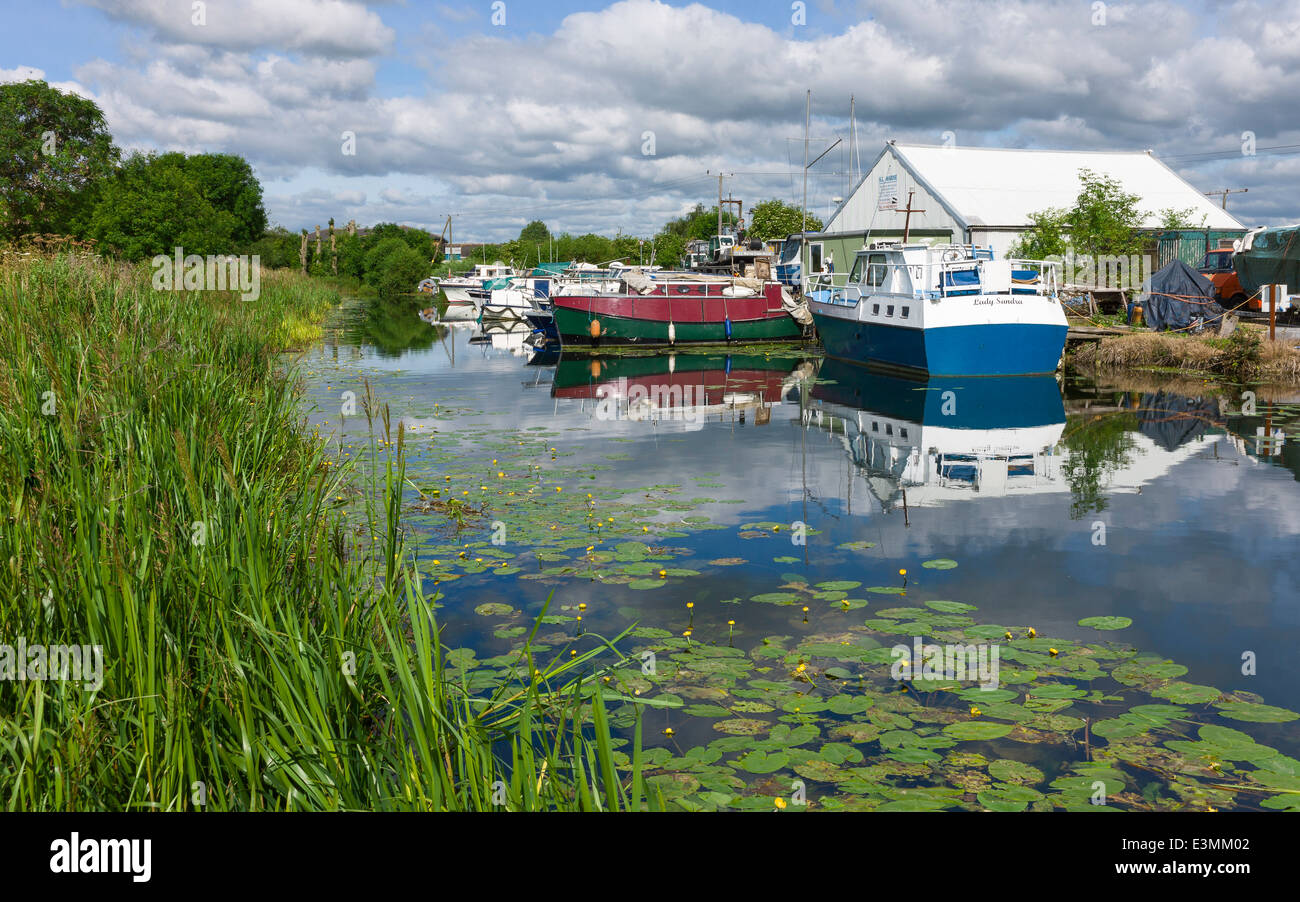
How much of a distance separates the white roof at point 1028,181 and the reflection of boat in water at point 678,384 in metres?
11.9

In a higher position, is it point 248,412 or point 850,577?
point 248,412

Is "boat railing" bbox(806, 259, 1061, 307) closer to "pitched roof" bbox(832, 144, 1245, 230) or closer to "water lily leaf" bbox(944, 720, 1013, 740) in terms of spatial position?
"pitched roof" bbox(832, 144, 1245, 230)

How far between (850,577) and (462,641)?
3.22 meters

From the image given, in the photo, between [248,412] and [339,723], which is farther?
[248,412]

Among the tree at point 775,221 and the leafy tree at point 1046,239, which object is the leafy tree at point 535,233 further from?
the leafy tree at point 1046,239

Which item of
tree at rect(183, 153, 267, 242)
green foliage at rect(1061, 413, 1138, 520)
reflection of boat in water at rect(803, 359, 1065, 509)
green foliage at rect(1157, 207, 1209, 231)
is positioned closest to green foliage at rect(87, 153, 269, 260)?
reflection of boat in water at rect(803, 359, 1065, 509)

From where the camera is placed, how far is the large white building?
3672cm

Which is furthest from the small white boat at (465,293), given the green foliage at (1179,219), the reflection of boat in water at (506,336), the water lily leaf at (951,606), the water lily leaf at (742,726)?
the water lily leaf at (742,726)

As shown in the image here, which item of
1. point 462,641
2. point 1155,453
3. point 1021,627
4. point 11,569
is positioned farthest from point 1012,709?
point 1155,453

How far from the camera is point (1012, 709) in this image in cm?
539

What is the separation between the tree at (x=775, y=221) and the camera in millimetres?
Result: 68562

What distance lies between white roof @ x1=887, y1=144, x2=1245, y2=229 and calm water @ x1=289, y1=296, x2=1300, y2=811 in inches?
701

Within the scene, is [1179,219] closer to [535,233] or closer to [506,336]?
[506,336]
